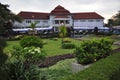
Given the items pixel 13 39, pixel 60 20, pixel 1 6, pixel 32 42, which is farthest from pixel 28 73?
pixel 60 20

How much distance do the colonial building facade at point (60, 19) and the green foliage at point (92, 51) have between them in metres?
63.4

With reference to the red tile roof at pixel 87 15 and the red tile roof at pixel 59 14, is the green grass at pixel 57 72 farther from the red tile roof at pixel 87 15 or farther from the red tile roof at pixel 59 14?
the red tile roof at pixel 87 15

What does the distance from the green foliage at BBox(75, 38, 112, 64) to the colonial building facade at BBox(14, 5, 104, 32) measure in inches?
2494

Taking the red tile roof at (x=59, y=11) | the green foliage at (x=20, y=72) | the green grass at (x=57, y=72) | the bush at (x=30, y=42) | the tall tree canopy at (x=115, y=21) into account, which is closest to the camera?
the green foliage at (x=20, y=72)

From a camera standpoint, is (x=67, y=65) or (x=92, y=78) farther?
(x=67, y=65)

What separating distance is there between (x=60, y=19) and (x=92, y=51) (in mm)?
66589

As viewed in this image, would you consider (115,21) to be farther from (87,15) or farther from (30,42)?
(30,42)

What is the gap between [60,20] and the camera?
256ft

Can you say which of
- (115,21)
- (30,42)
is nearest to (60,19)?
(115,21)

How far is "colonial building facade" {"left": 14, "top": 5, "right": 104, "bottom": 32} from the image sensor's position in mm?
76500

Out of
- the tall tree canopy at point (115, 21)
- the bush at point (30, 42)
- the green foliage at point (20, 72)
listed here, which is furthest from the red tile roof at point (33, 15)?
the green foliage at point (20, 72)

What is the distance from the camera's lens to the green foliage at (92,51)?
11.4 metres

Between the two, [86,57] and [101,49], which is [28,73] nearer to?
[86,57]

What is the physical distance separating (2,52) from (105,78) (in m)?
3.49
